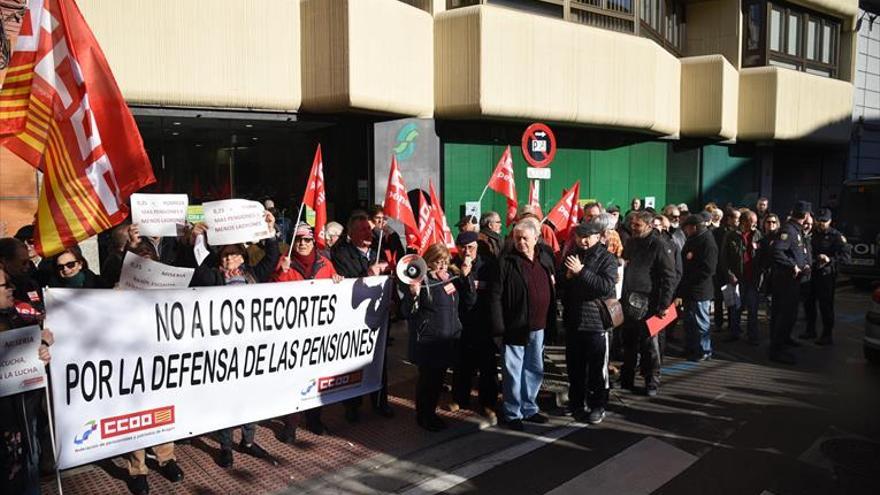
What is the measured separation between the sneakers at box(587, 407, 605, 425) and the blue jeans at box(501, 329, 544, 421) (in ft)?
1.85

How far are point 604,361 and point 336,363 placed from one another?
2561mm

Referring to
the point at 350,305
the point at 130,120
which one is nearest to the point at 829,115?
the point at 350,305

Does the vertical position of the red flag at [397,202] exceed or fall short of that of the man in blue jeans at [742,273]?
it exceeds it

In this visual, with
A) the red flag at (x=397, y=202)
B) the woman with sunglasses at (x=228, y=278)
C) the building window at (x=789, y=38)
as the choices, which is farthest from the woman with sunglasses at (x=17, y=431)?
the building window at (x=789, y=38)

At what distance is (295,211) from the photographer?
1239 centimetres

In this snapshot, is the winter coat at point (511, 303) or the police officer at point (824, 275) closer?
the winter coat at point (511, 303)

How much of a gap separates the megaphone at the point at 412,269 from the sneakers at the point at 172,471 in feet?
7.53

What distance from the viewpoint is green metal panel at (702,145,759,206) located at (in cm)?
1994

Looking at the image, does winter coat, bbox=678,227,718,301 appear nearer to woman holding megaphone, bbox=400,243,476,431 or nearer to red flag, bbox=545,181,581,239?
red flag, bbox=545,181,581,239

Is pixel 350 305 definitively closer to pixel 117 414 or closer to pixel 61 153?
pixel 117 414

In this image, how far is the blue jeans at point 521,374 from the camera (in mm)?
6125

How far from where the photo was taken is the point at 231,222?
212 inches

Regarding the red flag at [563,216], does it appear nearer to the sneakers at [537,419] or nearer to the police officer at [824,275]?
the sneakers at [537,419]

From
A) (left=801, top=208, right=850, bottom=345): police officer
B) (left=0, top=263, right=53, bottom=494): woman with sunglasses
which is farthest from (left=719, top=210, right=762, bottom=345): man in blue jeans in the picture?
(left=0, top=263, right=53, bottom=494): woman with sunglasses
